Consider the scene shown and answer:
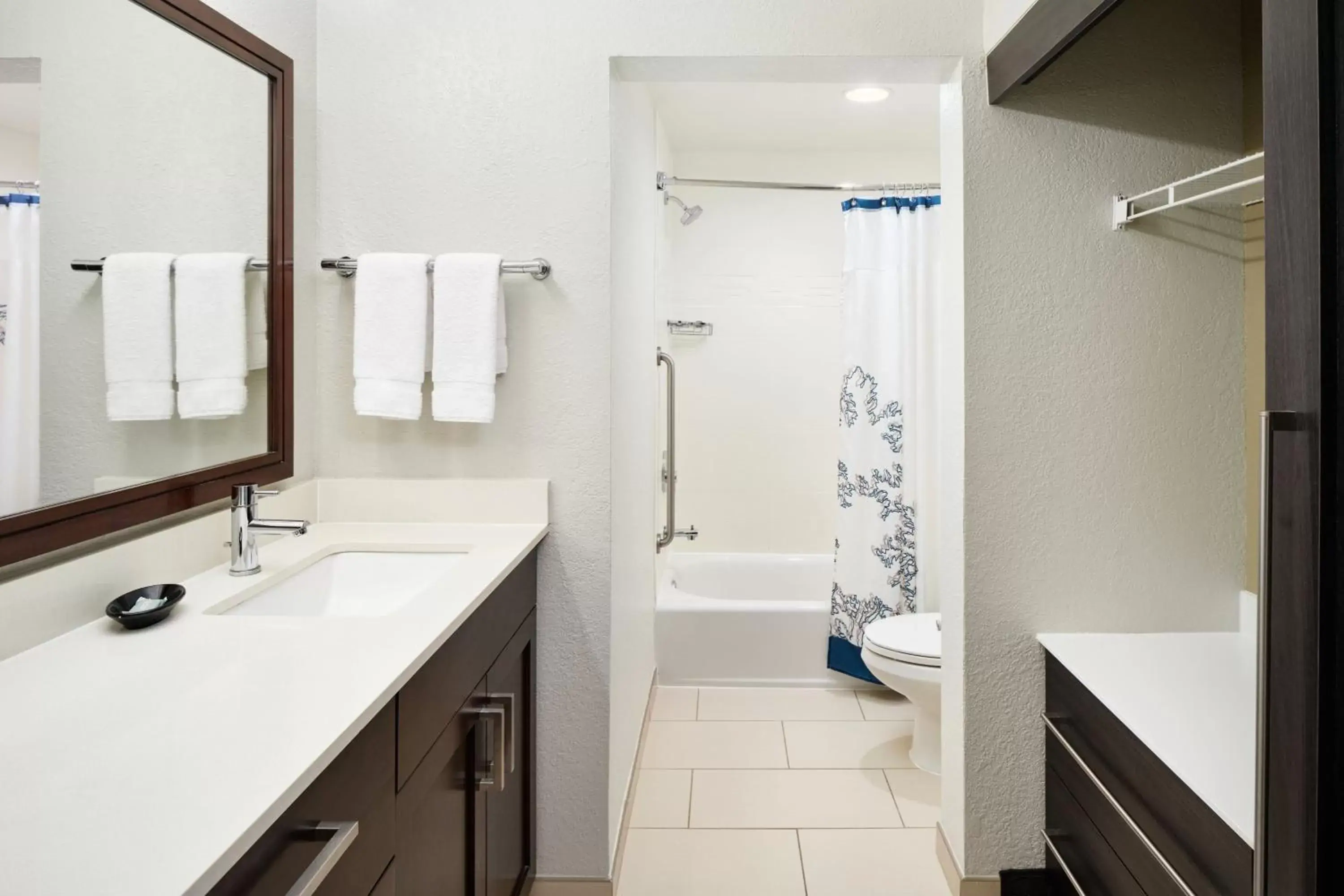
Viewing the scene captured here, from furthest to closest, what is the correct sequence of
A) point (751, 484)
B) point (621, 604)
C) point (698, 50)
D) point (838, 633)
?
point (751, 484) < point (838, 633) < point (621, 604) < point (698, 50)

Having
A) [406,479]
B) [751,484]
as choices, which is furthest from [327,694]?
[751,484]

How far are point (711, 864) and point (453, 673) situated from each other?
116 cm

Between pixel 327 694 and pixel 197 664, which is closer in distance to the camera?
pixel 327 694

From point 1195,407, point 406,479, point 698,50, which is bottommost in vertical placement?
point 406,479

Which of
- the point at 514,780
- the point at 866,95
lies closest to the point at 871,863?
the point at 514,780

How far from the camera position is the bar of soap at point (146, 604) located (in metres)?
1.24

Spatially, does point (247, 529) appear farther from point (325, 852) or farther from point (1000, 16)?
point (1000, 16)

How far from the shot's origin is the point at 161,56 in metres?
1.47

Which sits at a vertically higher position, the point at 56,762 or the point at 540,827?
Result: the point at 56,762

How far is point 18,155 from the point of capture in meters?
1.13

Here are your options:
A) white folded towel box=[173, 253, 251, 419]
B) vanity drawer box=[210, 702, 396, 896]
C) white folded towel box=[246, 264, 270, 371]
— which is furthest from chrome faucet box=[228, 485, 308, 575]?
vanity drawer box=[210, 702, 396, 896]

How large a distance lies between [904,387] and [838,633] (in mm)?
975

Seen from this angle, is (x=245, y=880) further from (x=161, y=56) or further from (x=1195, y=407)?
(x=1195, y=407)

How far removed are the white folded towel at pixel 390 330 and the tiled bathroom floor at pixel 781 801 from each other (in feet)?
4.14
